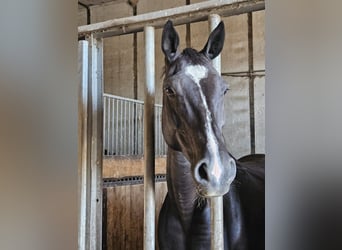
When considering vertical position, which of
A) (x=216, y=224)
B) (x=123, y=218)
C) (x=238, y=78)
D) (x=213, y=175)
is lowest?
(x=123, y=218)

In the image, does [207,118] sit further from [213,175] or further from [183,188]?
[183,188]

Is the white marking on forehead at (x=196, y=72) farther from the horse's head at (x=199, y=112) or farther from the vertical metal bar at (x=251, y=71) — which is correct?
the vertical metal bar at (x=251, y=71)

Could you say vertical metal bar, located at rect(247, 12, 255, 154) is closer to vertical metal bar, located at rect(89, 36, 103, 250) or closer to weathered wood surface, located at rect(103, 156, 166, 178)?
weathered wood surface, located at rect(103, 156, 166, 178)

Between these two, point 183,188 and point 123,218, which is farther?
point 123,218

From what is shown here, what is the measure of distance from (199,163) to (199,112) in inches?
5.3

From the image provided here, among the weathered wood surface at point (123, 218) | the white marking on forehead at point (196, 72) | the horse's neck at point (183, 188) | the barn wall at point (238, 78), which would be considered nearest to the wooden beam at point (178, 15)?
the white marking on forehead at point (196, 72)

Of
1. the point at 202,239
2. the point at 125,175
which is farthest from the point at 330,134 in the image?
the point at 125,175

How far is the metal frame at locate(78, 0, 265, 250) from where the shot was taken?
3.60 ft

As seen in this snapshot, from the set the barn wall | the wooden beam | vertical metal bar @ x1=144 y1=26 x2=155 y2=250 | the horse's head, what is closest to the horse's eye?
the horse's head

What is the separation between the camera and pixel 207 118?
34.9 inches

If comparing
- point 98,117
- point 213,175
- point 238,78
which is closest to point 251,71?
point 238,78

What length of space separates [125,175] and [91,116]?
3.16 ft

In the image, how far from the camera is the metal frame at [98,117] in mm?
1098

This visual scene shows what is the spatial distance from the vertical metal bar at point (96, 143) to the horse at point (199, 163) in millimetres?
222
